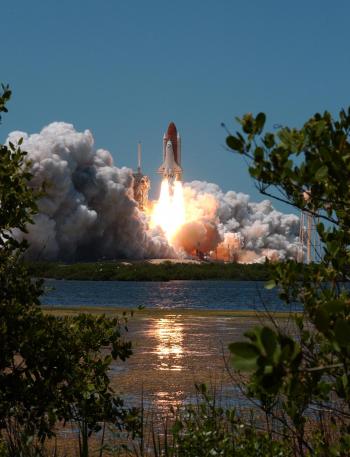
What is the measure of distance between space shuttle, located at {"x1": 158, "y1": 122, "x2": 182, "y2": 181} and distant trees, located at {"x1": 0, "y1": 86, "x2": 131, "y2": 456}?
132915 mm

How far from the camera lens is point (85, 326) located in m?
6.48

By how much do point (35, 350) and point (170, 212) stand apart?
141310 mm

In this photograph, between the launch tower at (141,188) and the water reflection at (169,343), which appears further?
the launch tower at (141,188)

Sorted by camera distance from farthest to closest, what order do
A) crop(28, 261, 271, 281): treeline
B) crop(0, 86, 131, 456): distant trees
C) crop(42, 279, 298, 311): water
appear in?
1. crop(28, 261, 271, 281): treeline
2. crop(42, 279, 298, 311): water
3. crop(0, 86, 131, 456): distant trees

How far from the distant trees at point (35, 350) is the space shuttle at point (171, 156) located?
436 ft

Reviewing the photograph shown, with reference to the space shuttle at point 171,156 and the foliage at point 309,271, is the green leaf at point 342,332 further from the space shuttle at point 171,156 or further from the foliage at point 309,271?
the space shuttle at point 171,156

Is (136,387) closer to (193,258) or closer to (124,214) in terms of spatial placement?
(124,214)

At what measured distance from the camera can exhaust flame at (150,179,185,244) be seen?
138512 millimetres

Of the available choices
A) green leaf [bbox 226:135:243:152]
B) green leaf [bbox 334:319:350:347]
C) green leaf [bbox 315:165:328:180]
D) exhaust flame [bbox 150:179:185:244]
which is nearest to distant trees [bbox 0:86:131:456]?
green leaf [bbox 226:135:243:152]

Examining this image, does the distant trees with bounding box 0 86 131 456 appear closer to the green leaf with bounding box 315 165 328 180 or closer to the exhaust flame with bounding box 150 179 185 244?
the green leaf with bounding box 315 165 328 180

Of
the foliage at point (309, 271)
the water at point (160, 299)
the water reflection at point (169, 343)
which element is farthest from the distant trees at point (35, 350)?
the water at point (160, 299)

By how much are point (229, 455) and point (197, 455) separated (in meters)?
0.26

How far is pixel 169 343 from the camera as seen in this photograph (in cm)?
2461

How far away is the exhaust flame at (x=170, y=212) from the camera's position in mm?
138512
